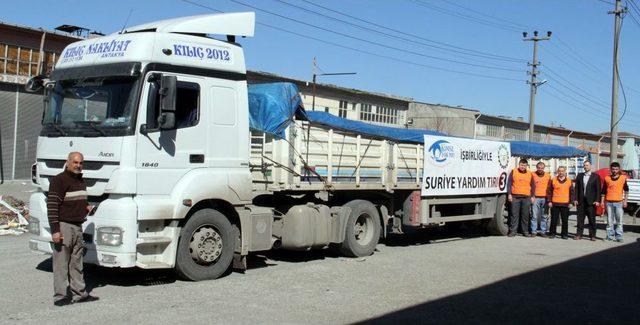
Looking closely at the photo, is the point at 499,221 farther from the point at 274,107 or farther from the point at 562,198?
the point at 274,107

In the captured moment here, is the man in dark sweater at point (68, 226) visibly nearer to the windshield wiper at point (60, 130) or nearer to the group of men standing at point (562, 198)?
the windshield wiper at point (60, 130)

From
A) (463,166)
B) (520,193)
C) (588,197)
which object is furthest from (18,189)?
(588,197)

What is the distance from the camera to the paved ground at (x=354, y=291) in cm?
668

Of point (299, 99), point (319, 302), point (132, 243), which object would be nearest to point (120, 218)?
point (132, 243)

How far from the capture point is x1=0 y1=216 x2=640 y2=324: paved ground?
6.68 meters

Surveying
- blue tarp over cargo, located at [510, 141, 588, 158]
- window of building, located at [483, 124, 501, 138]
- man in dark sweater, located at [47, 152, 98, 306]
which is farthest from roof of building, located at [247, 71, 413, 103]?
man in dark sweater, located at [47, 152, 98, 306]

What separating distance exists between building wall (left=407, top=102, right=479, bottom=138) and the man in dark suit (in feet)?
129

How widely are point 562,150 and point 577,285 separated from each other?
994 cm

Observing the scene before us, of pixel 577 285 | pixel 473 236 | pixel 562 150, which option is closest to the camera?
pixel 577 285

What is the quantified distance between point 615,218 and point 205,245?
11.2 m

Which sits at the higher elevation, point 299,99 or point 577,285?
point 299,99

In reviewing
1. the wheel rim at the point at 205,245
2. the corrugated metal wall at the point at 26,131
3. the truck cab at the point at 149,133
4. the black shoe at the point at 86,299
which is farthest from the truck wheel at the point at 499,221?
the corrugated metal wall at the point at 26,131

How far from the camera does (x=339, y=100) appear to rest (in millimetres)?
42406

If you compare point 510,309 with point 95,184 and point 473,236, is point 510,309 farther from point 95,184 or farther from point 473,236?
point 473,236
